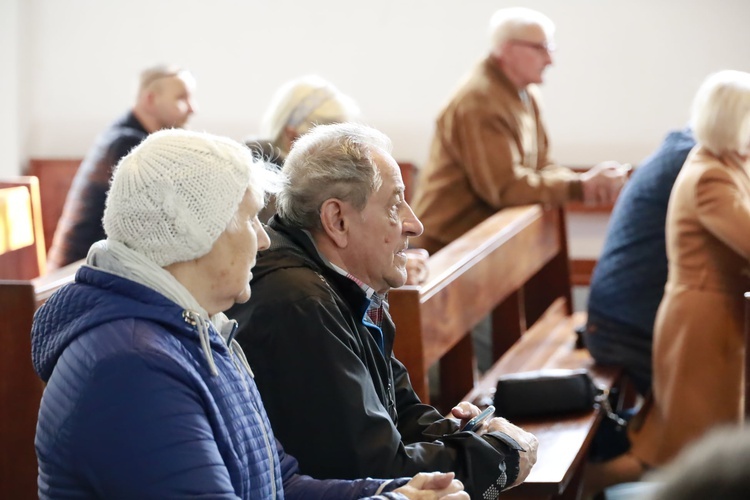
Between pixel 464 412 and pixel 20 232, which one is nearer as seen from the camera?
pixel 464 412

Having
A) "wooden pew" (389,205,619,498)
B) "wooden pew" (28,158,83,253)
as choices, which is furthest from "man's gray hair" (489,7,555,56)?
"wooden pew" (28,158,83,253)

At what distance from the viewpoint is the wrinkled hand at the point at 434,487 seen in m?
1.89

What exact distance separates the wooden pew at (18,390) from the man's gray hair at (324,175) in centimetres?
79

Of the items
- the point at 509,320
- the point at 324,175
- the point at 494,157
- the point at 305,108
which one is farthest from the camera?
the point at 494,157

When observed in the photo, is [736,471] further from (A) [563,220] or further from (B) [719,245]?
(A) [563,220]

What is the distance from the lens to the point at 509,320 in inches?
184

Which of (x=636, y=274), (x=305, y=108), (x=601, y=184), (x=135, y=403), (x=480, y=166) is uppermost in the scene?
(x=305, y=108)

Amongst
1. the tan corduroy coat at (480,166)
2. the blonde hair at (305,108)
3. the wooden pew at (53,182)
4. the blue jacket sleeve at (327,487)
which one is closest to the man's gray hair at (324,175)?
the blue jacket sleeve at (327,487)

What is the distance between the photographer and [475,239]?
3.92m

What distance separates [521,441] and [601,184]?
2918 millimetres

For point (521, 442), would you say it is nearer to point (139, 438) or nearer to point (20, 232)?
point (139, 438)

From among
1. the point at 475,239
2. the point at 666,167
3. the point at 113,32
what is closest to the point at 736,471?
the point at 475,239

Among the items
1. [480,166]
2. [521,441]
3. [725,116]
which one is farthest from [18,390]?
[480,166]

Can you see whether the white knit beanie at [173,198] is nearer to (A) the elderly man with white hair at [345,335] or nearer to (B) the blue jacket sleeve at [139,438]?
(B) the blue jacket sleeve at [139,438]
